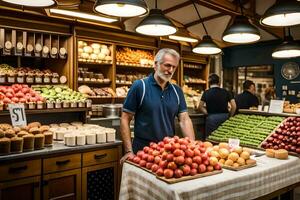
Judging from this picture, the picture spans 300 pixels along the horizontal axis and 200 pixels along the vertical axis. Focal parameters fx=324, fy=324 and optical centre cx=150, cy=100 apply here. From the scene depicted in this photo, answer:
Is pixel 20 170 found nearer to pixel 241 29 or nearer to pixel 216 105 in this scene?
pixel 241 29

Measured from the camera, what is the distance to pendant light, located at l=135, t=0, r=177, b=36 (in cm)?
390

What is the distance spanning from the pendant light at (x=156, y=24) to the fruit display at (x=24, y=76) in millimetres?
2032

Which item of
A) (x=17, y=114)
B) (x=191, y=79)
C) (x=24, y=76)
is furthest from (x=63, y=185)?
(x=191, y=79)

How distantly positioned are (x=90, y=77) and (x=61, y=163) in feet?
11.1

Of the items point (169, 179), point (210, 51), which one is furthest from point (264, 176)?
point (210, 51)

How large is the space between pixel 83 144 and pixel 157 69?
112 centimetres

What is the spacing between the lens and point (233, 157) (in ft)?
9.02

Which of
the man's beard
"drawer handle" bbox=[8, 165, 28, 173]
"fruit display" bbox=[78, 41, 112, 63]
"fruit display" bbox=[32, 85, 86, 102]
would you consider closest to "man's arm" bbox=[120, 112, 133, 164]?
the man's beard

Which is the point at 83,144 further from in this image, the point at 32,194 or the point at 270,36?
the point at 270,36

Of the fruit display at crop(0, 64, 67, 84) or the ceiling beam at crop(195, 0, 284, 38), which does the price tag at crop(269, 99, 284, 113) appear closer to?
the ceiling beam at crop(195, 0, 284, 38)

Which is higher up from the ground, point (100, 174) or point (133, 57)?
point (133, 57)

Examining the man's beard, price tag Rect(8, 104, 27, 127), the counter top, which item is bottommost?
the counter top

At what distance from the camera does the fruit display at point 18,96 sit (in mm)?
3842

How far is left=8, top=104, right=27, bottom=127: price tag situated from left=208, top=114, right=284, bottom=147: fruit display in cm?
263
